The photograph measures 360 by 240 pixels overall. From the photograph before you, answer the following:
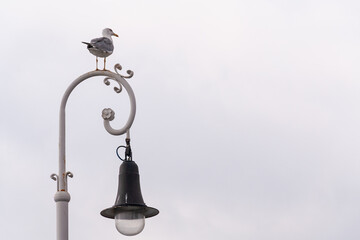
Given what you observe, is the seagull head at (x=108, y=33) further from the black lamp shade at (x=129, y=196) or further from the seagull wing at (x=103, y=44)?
the black lamp shade at (x=129, y=196)

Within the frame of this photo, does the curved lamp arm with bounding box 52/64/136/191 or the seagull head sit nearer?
the curved lamp arm with bounding box 52/64/136/191

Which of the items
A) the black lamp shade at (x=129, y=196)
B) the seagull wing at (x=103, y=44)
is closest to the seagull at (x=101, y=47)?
the seagull wing at (x=103, y=44)

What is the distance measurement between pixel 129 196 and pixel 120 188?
9.8 inches

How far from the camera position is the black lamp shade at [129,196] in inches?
521

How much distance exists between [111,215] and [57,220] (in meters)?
0.90

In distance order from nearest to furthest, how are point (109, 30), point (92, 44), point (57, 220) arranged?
point (57, 220) → point (92, 44) → point (109, 30)

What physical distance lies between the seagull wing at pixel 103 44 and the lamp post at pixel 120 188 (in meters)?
2.05

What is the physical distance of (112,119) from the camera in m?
13.7

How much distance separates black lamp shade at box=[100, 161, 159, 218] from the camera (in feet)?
43.4

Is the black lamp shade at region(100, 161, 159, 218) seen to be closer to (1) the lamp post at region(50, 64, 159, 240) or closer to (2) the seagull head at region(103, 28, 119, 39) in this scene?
(1) the lamp post at region(50, 64, 159, 240)

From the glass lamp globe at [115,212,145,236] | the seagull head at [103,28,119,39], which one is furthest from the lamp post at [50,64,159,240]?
the seagull head at [103,28,119,39]

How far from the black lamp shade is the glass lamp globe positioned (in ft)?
0.21

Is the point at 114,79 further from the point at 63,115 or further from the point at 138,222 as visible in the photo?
the point at 138,222

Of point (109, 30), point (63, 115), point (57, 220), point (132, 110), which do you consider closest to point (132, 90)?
point (132, 110)
